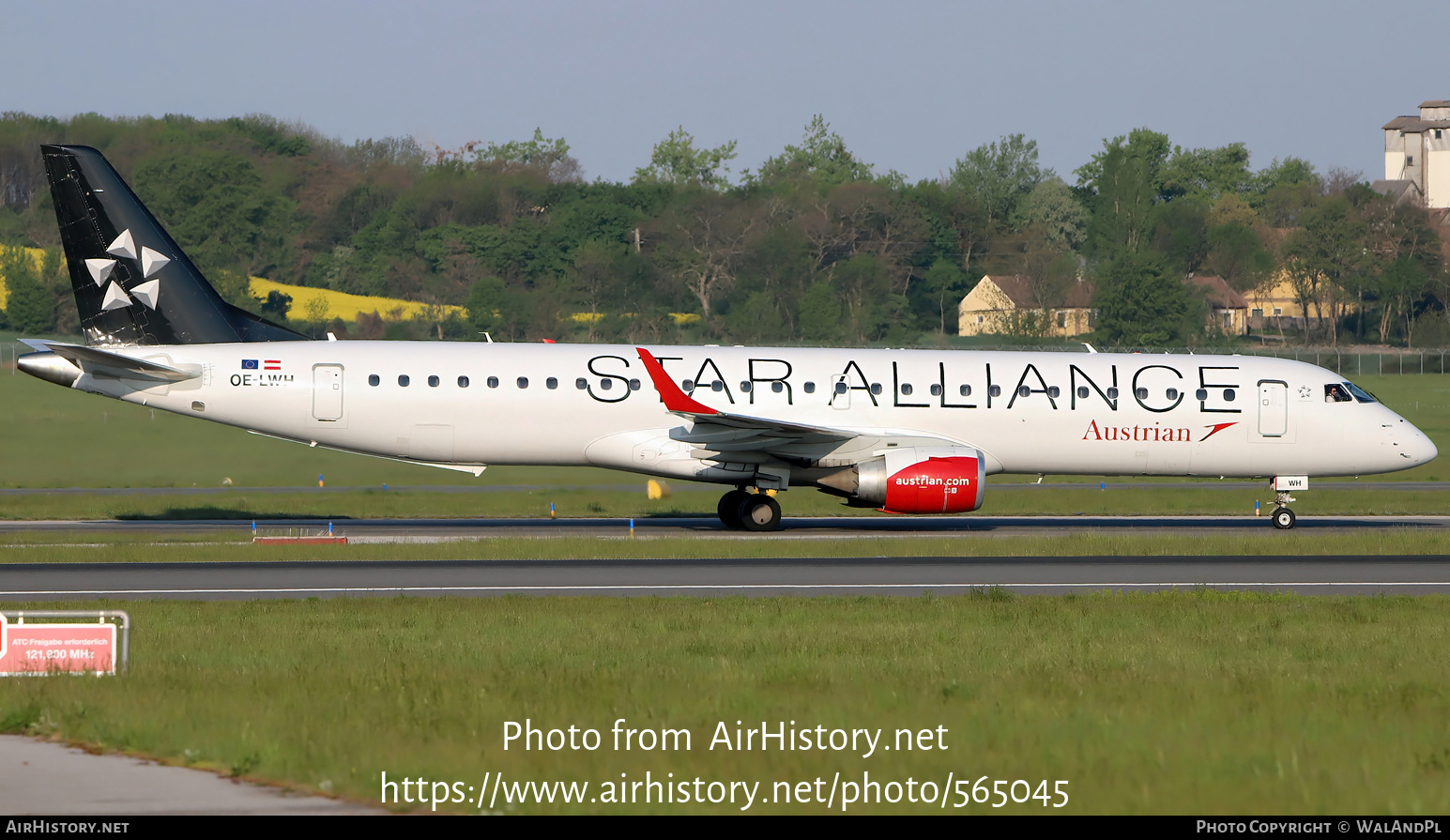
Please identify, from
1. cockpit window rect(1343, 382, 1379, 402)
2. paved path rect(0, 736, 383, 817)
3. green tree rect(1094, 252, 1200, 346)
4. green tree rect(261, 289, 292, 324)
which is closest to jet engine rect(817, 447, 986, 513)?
cockpit window rect(1343, 382, 1379, 402)

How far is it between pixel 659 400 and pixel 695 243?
5851 centimetres

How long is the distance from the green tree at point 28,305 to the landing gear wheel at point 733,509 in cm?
5671

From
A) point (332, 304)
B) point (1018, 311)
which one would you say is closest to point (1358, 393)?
point (1018, 311)

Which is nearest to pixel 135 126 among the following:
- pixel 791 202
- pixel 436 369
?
pixel 791 202

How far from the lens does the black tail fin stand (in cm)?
2989

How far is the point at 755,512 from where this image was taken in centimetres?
→ 3041

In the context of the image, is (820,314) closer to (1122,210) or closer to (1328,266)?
(1122,210)

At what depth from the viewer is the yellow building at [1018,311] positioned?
226 ft

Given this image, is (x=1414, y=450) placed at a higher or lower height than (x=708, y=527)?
higher

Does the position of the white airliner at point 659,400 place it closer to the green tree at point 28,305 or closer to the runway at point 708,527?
the runway at point 708,527

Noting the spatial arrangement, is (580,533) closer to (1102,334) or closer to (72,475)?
(72,475)

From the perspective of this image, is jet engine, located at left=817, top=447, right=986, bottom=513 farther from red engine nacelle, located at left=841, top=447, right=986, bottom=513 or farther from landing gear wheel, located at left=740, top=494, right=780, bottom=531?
landing gear wheel, located at left=740, top=494, right=780, bottom=531

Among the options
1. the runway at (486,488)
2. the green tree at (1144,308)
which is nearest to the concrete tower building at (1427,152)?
the green tree at (1144,308)
